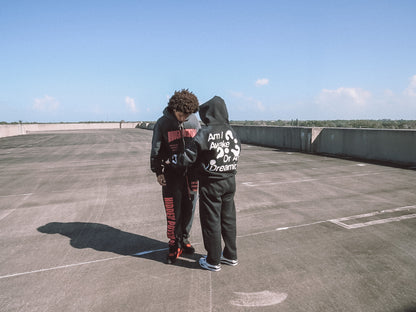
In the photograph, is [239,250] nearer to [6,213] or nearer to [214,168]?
Answer: [214,168]

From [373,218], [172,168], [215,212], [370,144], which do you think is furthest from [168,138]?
[370,144]

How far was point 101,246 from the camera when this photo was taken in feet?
14.8

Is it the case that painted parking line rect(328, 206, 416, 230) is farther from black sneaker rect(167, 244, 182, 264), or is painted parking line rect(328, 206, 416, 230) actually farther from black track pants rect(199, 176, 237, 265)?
black sneaker rect(167, 244, 182, 264)

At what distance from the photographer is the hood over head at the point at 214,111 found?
11.8 ft

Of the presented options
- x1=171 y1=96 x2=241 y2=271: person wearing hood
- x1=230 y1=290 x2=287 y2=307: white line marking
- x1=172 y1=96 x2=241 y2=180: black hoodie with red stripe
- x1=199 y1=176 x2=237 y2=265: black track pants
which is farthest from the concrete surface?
Answer: x1=172 y1=96 x2=241 y2=180: black hoodie with red stripe

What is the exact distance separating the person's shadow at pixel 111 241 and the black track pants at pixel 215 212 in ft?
1.49

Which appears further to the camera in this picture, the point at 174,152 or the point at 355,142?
the point at 355,142

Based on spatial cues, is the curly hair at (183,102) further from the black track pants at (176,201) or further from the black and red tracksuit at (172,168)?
the black track pants at (176,201)

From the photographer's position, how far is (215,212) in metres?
3.56

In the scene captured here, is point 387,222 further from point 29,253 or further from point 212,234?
point 29,253

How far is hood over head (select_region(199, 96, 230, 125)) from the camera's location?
3.61 metres

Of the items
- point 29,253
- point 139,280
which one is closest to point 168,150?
point 139,280

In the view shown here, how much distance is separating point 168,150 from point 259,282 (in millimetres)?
1906

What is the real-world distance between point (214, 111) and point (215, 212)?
1184mm
